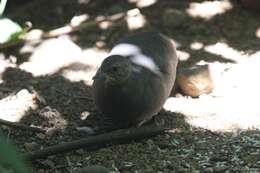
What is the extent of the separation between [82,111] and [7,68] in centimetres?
81

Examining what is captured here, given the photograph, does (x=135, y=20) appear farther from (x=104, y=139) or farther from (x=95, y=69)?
(x=104, y=139)

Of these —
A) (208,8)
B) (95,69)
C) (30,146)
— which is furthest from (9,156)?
(208,8)

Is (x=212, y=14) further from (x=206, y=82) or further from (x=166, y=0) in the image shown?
(x=206, y=82)

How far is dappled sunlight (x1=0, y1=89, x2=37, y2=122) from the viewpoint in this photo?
2.24m

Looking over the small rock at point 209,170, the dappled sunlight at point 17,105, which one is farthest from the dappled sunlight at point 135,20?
the small rock at point 209,170

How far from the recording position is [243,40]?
325 centimetres

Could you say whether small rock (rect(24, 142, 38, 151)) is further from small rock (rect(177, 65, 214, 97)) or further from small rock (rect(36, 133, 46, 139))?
small rock (rect(177, 65, 214, 97))

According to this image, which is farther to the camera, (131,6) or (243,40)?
(131,6)

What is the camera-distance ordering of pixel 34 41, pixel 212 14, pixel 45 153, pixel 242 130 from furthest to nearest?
pixel 212 14 < pixel 34 41 < pixel 242 130 < pixel 45 153

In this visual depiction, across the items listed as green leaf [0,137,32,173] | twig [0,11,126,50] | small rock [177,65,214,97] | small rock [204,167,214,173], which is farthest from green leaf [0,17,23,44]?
green leaf [0,137,32,173]

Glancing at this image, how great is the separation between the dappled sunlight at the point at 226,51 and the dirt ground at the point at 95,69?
0.01 meters

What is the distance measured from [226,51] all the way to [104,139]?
58.6 inches

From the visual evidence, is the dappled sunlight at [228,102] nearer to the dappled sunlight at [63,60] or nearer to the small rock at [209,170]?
the small rock at [209,170]

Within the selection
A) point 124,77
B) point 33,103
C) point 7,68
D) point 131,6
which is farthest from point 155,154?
point 131,6
